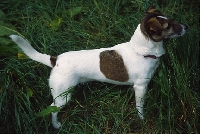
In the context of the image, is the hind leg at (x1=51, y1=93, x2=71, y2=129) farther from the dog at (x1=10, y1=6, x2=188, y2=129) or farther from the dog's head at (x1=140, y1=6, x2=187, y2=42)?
the dog's head at (x1=140, y1=6, x2=187, y2=42)

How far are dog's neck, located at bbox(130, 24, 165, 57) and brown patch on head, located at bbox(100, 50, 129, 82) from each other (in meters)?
0.19

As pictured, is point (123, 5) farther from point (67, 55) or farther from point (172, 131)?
point (172, 131)

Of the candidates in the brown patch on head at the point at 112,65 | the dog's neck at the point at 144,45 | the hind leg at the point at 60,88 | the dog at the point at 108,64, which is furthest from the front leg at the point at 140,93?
the hind leg at the point at 60,88

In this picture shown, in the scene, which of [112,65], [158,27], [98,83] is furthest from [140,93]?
[158,27]

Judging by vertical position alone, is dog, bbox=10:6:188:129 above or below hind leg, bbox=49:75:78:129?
above

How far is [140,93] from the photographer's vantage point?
3.28m

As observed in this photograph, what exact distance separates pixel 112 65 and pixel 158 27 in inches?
22.8

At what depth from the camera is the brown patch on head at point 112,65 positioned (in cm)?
317

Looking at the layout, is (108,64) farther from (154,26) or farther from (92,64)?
(154,26)

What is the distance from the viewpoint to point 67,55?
3209mm

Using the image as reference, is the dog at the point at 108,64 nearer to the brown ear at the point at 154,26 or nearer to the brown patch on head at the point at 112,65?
the brown patch on head at the point at 112,65

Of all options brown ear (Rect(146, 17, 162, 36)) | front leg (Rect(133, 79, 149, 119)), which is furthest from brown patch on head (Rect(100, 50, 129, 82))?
brown ear (Rect(146, 17, 162, 36))

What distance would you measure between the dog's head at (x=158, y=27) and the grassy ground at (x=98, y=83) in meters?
0.27

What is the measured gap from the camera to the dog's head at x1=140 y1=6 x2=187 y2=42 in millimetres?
2873
